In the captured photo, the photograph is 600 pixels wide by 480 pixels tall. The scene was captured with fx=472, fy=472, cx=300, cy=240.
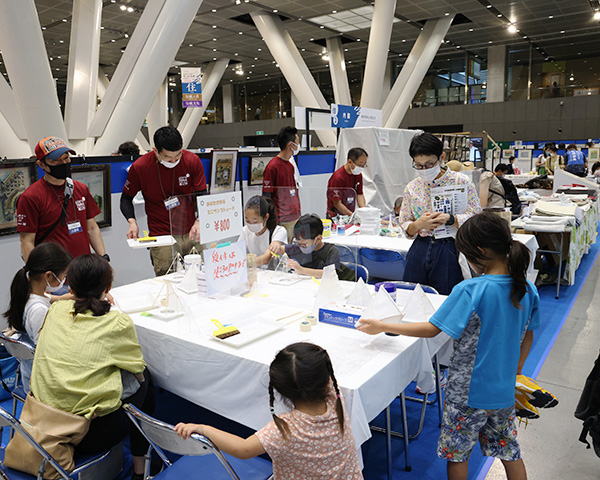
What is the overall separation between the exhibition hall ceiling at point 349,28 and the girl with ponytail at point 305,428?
39.0ft

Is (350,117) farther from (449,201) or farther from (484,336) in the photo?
(484,336)

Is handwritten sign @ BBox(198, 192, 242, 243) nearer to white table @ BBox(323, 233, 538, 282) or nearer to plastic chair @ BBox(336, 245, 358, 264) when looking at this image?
plastic chair @ BBox(336, 245, 358, 264)

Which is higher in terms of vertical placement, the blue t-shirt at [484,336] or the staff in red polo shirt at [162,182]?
the staff in red polo shirt at [162,182]

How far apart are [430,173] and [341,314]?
119 centimetres

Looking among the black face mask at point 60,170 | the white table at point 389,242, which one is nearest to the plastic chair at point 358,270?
the white table at point 389,242

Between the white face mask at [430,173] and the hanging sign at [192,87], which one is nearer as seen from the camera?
the white face mask at [430,173]

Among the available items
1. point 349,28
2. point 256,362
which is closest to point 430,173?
point 256,362

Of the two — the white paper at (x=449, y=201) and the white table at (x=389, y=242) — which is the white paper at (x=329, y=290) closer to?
the white paper at (x=449, y=201)

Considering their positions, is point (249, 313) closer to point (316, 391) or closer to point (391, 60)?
point (316, 391)

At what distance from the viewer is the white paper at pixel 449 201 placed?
115 inches

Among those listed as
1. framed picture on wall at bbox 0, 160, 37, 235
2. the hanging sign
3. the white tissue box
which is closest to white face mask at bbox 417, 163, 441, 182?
the white tissue box

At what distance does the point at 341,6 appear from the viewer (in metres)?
12.2

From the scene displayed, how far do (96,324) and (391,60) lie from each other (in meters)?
19.8

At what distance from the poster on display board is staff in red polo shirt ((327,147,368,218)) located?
176 centimetres
